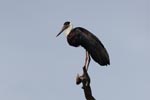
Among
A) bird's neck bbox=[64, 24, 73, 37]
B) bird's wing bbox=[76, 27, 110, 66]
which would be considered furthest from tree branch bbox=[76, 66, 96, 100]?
bird's neck bbox=[64, 24, 73, 37]

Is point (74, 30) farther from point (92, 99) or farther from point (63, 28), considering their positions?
point (92, 99)

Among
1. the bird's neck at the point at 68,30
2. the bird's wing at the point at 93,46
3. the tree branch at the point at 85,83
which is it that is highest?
the bird's neck at the point at 68,30

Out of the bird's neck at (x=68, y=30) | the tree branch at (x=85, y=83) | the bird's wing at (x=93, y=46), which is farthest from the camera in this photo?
the bird's neck at (x=68, y=30)

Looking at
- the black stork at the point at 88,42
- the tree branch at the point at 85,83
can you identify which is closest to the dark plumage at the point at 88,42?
the black stork at the point at 88,42

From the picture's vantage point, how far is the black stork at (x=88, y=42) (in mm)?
12430

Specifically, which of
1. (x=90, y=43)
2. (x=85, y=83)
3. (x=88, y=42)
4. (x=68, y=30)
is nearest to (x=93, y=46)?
(x=90, y=43)

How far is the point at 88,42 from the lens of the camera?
43.8 ft

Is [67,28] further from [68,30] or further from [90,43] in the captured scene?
[90,43]

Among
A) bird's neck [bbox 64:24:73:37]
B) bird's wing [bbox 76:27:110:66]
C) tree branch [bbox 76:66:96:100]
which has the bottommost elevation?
tree branch [bbox 76:66:96:100]

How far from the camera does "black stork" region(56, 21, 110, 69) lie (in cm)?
1243

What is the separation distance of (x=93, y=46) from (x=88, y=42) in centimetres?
46

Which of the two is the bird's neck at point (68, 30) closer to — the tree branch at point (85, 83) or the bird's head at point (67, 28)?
the bird's head at point (67, 28)

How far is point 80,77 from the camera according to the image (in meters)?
10.8

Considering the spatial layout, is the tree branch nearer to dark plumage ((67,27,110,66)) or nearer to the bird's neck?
dark plumage ((67,27,110,66))
